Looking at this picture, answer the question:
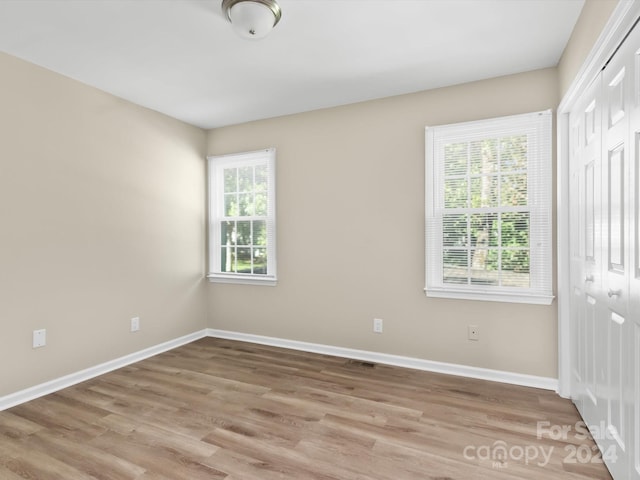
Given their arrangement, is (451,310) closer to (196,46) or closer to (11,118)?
(196,46)

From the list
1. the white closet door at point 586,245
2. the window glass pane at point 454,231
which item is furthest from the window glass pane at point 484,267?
the white closet door at point 586,245

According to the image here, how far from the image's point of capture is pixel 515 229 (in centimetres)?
299

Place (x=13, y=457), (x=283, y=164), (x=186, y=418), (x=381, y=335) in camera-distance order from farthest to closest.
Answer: (x=283, y=164) < (x=381, y=335) < (x=186, y=418) < (x=13, y=457)

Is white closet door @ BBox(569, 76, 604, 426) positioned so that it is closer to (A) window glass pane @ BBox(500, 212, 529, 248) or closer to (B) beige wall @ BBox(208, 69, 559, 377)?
(A) window glass pane @ BBox(500, 212, 529, 248)

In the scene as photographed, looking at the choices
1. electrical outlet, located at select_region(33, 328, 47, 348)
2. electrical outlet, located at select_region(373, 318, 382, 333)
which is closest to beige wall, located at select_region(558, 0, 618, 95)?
electrical outlet, located at select_region(373, 318, 382, 333)

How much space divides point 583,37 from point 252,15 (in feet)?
6.34

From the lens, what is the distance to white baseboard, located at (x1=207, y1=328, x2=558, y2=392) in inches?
115

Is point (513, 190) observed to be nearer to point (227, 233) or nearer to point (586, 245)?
point (586, 245)

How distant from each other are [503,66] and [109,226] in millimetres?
3658

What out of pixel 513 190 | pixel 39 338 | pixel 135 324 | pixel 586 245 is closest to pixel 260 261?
pixel 135 324

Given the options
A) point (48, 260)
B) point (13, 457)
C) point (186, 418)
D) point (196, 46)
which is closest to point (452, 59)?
point (196, 46)

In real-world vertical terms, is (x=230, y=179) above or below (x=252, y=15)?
below

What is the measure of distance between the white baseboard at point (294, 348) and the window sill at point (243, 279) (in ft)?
1.99

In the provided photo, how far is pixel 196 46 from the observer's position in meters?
2.55
